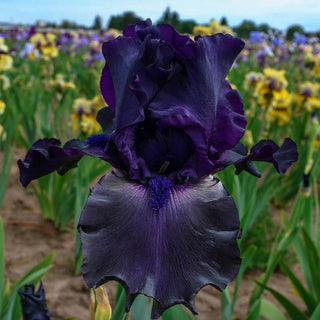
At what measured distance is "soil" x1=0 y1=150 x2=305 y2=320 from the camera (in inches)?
77.7

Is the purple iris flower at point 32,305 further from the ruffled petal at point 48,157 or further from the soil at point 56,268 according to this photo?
the soil at point 56,268

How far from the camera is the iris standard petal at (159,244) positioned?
0.66 meters

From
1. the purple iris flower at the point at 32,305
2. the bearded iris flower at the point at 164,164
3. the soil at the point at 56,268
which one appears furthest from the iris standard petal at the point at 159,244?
the soil at the point at 56,268

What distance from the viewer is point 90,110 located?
3172 millimetres

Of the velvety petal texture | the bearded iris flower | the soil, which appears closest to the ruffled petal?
the bearded iris flower

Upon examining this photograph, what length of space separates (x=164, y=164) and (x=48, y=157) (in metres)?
0.23

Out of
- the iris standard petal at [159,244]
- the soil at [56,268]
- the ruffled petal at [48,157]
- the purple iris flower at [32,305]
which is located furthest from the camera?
the soil at [56,268]

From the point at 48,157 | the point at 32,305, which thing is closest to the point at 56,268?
the point at 32,305

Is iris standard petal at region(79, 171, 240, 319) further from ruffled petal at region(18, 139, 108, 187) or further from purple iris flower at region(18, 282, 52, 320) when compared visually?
purple iris flower at region(18, 282, 52, 320)

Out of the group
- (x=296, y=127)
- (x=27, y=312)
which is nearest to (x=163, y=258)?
(x=27, y=312)

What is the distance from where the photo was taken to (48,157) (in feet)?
2.53

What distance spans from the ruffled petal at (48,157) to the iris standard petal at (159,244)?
0.32ft

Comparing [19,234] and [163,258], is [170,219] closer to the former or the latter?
[163,258]

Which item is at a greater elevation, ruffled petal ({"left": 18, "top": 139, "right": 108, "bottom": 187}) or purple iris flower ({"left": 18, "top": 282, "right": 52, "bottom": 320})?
ruffled petal ({"left": 18, "top": 139, "right": 108, "bottom": 187})
